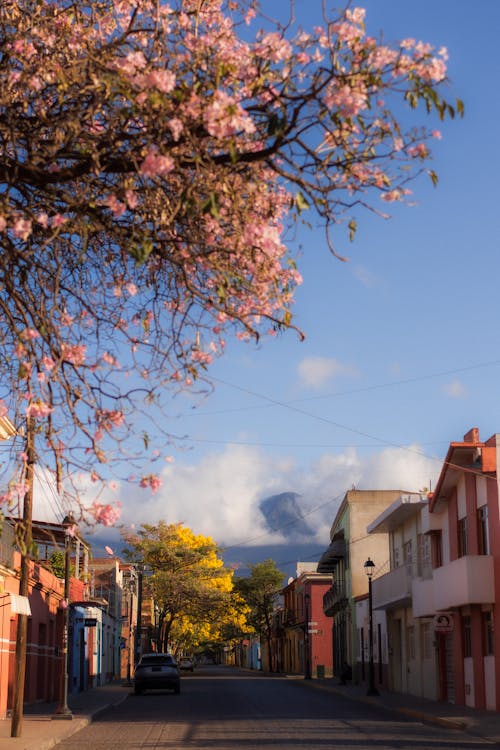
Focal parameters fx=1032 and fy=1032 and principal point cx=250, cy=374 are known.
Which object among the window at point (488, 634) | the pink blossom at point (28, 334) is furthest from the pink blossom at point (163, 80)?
the window at point (488, 634)

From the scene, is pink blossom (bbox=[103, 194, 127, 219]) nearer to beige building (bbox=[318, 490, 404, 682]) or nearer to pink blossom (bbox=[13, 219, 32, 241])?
pink blossom (bbox=[13, 219, 32, 241])

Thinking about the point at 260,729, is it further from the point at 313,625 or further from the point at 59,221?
the point at 313,625

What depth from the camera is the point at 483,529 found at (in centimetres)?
2839

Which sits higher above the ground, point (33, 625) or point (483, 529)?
point (483, 529)

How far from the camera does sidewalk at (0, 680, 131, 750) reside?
18234mm

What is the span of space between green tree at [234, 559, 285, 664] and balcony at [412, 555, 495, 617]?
7147 cm

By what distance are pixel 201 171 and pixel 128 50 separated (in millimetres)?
1429

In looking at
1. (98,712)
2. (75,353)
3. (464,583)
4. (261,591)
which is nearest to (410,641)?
(464,583)

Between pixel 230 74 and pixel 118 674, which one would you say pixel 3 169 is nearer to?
pixel 230 74

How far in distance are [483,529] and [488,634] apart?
9.20 feet

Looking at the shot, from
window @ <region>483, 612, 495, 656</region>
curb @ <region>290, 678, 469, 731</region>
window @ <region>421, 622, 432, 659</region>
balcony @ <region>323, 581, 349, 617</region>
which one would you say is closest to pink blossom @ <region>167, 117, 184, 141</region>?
curb @ <region>290, 678, 469, 731</region>

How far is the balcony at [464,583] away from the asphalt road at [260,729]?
3.56 metres

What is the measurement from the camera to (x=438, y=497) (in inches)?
1257

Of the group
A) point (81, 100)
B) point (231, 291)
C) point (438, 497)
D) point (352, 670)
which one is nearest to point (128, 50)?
point (81, 100)
